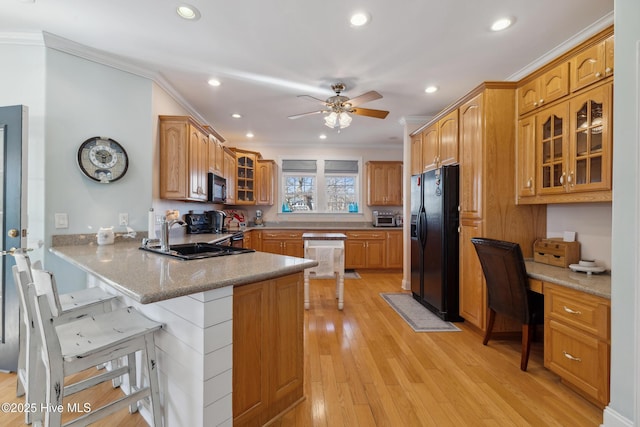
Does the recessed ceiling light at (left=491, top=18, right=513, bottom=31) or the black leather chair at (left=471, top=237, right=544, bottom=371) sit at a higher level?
the recessed ceiling light at (left=491, top=18, right=513, bottom=31)

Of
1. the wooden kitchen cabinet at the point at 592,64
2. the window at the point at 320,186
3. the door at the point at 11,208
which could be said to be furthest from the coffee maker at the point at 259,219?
the wooden kitchen cabinet at the point at 592,64

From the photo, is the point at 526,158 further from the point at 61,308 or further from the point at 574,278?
the point at 61,308

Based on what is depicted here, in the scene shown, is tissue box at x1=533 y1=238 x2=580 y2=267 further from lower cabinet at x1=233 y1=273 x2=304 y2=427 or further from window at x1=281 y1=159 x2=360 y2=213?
window at x1=281 y1=159 x2=360 y2=213

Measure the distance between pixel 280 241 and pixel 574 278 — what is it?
4.42 metres

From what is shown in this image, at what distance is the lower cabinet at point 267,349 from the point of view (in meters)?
1.39

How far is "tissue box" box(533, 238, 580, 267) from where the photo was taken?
2.23 m

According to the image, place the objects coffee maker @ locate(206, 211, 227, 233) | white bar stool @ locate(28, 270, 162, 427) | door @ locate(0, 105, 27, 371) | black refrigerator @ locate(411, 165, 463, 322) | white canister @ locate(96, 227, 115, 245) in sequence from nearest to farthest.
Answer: white bar stool @ locate(28, 270, 162, 427)
door @ locate(0, 105, 27, 371)
white canister @ locate(96, 227, 115, 245)
black refrigerator @ locate(411, 165, 463, 322)
coffee maker @ locate(206, 211, 227, 233)

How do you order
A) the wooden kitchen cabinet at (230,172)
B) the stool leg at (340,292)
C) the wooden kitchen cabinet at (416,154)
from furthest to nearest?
the wooden kitchen cabinet at (230,172) < the wooden kitchen cabinet at (416,154) < the stool leg at (340,292)

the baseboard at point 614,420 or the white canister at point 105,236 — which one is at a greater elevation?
the white canister at point 105,236

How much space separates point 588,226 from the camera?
2.24 meters

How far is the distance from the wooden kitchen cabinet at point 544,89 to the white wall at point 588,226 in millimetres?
909

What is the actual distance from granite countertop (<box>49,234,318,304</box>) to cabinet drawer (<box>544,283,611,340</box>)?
1.68m

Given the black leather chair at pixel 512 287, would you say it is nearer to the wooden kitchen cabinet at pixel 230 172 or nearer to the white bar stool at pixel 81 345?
the white bar stool at pixel 81 345

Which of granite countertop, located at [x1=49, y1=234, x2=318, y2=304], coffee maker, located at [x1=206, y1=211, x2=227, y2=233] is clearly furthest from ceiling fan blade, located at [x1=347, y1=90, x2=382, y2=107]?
coffee maker, located at [x1=206, y1=211, x2=227, y2=233]
